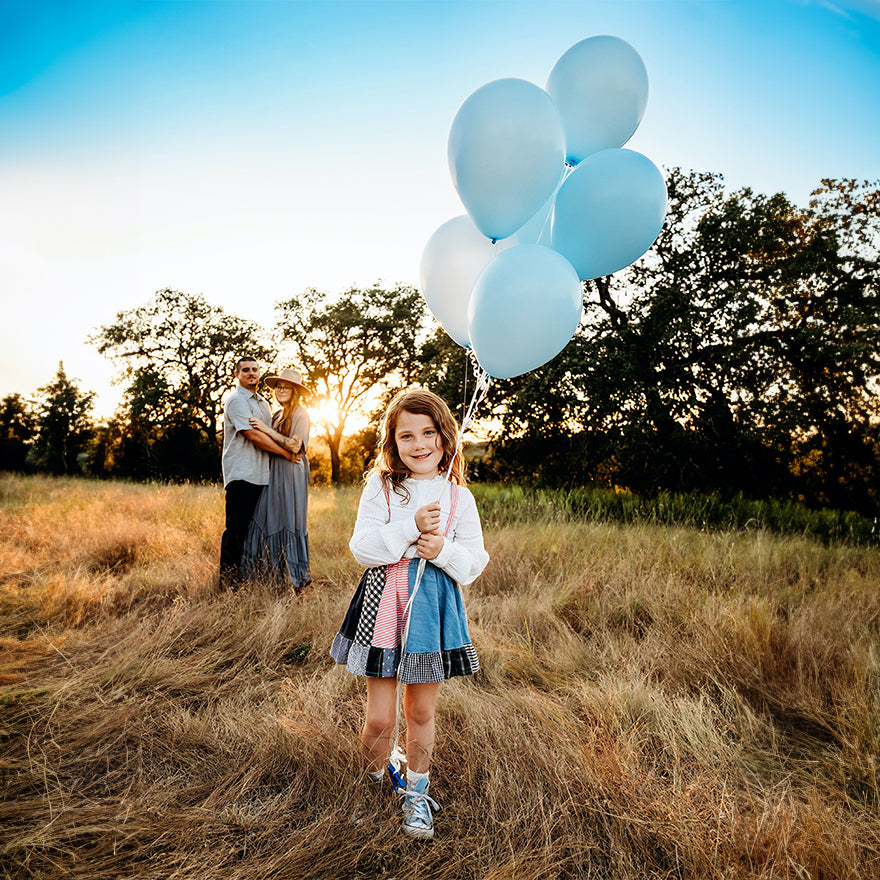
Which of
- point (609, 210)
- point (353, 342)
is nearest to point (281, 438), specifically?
point (609, 210)

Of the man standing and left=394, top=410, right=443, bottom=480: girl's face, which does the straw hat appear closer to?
the man standing

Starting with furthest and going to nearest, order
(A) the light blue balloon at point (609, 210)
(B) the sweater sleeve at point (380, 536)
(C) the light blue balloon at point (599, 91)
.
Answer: (C) the light blue balloon at point (599, 91) < (A) the light blue balloon at point (609, 210) < (B) the sweater sleeve at point (380, 536)

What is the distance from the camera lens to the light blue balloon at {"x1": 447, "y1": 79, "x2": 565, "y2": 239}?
6.88 ft

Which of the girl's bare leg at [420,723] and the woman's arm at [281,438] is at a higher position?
the woman's arm at [281,438]

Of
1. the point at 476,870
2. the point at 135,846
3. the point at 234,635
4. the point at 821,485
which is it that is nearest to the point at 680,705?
the point at 476,870

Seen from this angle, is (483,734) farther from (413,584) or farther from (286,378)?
(286,378)

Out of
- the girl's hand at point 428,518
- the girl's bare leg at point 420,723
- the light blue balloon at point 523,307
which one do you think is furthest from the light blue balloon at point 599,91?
the girl's bare leg at point 420,723

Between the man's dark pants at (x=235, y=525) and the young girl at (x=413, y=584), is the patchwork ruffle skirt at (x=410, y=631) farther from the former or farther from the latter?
the man's dark pants at (x=235, y=525)

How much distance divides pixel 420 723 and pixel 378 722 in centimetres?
16

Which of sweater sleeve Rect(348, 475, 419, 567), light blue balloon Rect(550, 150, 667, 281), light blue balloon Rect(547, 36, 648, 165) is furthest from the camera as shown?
light blue balloon Rect(547, 36, 648, 165)

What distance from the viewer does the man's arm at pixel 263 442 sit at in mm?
4000

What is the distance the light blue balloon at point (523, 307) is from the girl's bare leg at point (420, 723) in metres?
1.18

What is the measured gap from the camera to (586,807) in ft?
6.19

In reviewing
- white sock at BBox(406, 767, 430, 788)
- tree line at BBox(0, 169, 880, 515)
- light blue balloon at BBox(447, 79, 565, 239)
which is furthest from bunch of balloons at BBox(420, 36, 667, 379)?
tree line at BBox(0, 169, 880, 515)
